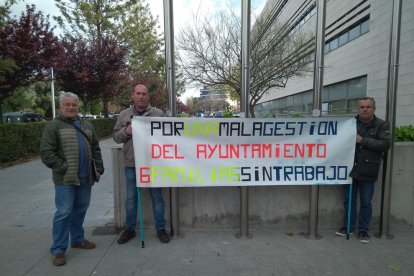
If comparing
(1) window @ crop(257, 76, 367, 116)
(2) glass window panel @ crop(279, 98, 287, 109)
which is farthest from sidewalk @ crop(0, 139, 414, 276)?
(2) glass window panel @ crop(279, 98, 287, 109)

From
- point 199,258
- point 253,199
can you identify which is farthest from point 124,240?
point 253,199

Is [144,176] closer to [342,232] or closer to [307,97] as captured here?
[342,232]

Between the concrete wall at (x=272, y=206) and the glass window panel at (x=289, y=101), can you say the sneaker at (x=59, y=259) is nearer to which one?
the concrete wall at (x=272, y=206)

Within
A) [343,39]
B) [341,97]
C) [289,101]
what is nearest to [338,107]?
[341,97]

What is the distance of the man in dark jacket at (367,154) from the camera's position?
379 centimetres

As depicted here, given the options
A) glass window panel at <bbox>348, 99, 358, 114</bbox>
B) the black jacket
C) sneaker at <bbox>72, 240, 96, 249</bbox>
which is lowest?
sneaker at <bbox>72, 240, 96, 249</bbox>

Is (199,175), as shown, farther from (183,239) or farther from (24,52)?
(24,52)

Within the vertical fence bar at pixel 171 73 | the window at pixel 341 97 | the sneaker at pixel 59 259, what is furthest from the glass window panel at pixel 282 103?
the sneaker at pixel 59 259

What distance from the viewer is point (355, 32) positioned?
19891 millimetres

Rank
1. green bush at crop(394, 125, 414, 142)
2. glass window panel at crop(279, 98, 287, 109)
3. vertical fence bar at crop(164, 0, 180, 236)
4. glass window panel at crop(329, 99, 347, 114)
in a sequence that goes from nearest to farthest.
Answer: vertical fence bar at crop(164, 0, 180, 236) → green bush at crop(394, 125, 414, 142) → glass window panel at crop(329, 99, 347, 114) → glass window panel at crop(279, 98, 287, 109)

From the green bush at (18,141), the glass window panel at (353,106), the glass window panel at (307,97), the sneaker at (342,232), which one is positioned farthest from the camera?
the glass window panel at (307,97)

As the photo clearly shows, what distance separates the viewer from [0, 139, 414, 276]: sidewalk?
3.32m

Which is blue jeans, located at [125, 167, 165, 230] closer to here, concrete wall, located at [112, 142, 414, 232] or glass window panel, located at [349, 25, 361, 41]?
concrete wall, located at [112, 142, 414, 232]

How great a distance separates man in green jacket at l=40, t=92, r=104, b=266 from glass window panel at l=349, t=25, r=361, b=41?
20.5m
